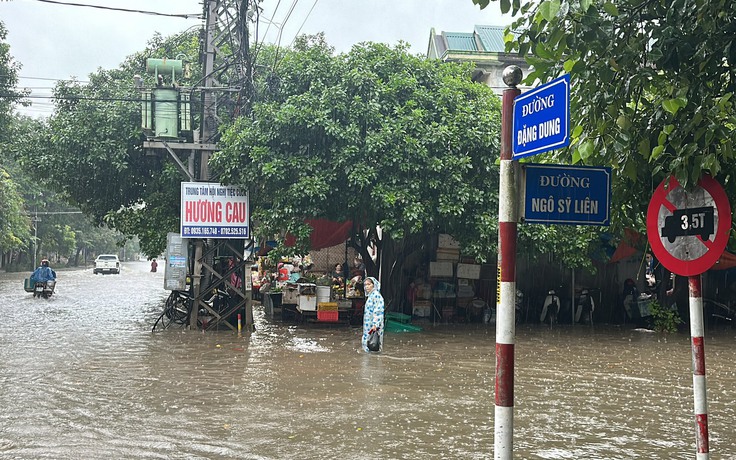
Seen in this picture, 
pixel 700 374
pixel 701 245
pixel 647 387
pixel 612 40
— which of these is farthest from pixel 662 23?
pixel 647 387

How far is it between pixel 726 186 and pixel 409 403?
4624 millimetres

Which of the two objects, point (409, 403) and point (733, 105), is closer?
point (733, 105)

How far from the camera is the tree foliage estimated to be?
14.8 m

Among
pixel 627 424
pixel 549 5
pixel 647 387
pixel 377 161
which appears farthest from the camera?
pixel 377 161

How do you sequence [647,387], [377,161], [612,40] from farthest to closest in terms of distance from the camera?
[377,161], [647,387], [612,40]

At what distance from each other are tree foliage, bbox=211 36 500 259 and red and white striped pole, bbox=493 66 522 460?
10552 mm

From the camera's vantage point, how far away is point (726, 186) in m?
5.25

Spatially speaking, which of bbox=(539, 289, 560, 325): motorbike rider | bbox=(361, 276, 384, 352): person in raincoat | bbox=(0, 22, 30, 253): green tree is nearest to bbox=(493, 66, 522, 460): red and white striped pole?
bbox=(361, 276, 384, 352): person in raincoat

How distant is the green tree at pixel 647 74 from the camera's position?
4352 mm

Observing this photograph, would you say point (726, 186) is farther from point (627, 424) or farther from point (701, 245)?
point (627, 424)

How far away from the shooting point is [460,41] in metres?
29.6

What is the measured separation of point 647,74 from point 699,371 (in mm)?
1900

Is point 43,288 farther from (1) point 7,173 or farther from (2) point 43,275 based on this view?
(1) point 7,173

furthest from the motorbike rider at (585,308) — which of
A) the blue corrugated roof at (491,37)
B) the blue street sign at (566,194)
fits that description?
the blue street sign at (566,194)
